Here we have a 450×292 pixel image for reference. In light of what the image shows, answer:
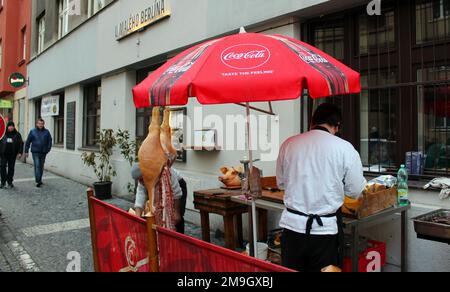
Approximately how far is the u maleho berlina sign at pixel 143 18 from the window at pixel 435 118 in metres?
5.00

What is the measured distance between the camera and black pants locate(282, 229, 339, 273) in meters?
2.59

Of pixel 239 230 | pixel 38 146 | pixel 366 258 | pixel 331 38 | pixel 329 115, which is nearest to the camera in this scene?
pixel 329 115

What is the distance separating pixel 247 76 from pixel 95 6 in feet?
34.2

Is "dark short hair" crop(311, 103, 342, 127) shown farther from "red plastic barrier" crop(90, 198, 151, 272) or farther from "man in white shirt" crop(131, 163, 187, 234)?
"man in white shirt" crop(131, 163, 187, 234)

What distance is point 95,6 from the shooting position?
36.4 ft

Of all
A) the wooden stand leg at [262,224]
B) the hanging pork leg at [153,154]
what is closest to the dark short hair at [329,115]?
the hanging pork leg at [153,154]

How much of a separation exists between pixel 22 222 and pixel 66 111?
686cm

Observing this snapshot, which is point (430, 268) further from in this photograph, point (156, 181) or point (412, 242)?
point (156, 181)

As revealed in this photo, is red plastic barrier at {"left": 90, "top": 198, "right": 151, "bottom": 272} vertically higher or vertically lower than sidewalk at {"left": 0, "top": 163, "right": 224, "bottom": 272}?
higher

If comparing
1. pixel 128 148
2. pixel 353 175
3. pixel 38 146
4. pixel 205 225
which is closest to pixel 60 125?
pixel 38 146

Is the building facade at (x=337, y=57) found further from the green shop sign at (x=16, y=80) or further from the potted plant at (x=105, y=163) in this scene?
the green shop sign at (x=16, y=80)

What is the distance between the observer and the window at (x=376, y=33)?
430 centimetres

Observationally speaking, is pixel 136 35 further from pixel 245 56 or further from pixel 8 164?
pixel 245 56

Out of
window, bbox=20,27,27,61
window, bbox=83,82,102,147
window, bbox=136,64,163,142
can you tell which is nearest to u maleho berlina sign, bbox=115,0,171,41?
window, bbox=136,64,163,142
